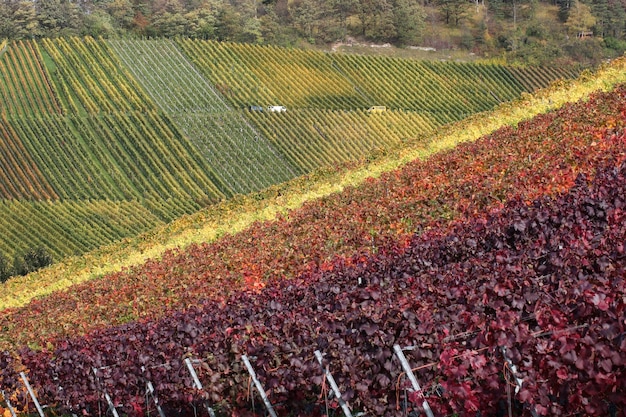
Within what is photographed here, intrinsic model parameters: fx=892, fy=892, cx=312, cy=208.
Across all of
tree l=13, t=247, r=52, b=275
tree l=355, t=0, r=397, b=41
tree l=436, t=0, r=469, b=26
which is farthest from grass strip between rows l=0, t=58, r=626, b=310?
tree l=436, t=0, r=469, b=26

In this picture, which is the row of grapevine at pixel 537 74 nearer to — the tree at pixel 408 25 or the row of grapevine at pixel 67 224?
the tree at pixel 408 25

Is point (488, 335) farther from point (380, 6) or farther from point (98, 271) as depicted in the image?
point (380, 6)

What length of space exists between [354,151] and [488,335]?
7293 centimetres

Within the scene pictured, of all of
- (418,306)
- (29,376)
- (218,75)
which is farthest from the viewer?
(218,75)

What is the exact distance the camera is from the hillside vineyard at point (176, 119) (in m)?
67.0

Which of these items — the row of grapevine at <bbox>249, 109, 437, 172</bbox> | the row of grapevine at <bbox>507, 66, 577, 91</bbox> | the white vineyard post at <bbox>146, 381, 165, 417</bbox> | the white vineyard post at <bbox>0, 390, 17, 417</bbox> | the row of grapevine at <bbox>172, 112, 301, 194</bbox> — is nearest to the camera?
the white vineyard post at <bbox>146, 381, 165, 417</bbox>

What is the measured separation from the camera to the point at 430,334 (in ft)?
23.2

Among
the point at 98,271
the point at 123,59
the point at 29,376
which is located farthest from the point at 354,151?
the point at 29,376

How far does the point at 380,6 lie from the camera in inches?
5251

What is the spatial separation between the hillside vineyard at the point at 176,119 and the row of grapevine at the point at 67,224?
12 centimetres

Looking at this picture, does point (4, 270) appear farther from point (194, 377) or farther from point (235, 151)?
point (194, 377)

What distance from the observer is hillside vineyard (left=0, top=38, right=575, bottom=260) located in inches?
2638

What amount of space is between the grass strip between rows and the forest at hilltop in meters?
85.4

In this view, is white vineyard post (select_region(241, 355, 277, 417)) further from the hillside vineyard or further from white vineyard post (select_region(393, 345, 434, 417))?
the hillside vineyard
